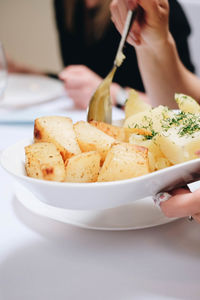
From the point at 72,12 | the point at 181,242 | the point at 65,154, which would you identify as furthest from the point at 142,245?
the point at 72,12

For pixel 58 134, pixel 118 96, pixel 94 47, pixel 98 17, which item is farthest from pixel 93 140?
pixel 98 17

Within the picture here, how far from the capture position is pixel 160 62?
1.27 m

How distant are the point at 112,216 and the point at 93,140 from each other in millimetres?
138

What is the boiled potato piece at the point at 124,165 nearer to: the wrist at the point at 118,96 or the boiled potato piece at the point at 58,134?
the boiled potato piece at the point at 58,134

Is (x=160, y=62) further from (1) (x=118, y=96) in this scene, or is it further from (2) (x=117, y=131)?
(2) (x=117, y=131)

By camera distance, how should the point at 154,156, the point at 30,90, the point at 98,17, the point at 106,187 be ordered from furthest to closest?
the point at 98,17 < the point at 30,90 < the point at 154,156 < the point at 106,187

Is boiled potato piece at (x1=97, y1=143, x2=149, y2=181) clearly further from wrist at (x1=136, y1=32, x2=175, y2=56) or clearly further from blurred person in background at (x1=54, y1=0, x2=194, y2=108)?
blurred person in background at (x1=54, y1=0, x2=194, y2=108)

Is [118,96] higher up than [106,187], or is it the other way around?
[106,187]

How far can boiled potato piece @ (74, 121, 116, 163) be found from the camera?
23.3 inches

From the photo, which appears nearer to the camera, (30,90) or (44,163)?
(44,163)

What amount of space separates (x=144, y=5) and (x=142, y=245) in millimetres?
647

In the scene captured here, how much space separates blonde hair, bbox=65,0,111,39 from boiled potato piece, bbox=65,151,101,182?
8.14ft

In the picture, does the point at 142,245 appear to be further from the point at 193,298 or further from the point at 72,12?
the point at 72,12

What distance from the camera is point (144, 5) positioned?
94cm
